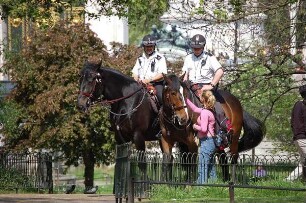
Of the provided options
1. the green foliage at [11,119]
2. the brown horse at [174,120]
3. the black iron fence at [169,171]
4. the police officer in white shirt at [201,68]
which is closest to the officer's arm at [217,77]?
the police officer in white shirt at [201,68]

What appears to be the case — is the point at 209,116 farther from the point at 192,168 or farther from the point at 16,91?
the point at 16,91

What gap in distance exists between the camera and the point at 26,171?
30.4 metres

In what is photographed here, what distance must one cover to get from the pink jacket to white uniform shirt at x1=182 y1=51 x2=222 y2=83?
116 centimetres

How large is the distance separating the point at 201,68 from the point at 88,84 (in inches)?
87.3

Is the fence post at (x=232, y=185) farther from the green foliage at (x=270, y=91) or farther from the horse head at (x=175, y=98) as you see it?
the green foliage at (x=270, y=91)

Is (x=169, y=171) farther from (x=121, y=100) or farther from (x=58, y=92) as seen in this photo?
(x=58, y=92)

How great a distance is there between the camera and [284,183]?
19.3 meters

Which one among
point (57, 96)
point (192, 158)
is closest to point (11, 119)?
point (57, 96)

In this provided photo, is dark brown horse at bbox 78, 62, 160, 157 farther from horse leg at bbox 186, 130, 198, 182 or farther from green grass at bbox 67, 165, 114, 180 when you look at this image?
green grass at bbox 67, 165, 114, 180

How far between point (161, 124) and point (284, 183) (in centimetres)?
365

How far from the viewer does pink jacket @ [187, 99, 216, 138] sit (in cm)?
2128

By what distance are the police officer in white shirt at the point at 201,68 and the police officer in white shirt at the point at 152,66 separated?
59cm

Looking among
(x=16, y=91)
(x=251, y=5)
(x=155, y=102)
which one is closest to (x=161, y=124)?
(x=155, y=102)

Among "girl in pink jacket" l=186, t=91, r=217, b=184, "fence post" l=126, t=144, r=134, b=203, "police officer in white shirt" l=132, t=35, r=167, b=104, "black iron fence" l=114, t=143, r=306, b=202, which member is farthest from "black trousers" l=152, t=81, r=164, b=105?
"fence post" l=126, t=144, r=134, b=203
